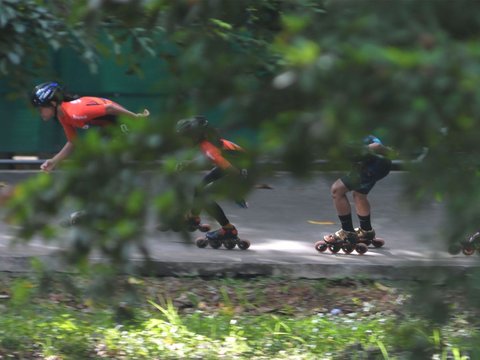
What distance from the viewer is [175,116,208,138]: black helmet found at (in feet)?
10.2

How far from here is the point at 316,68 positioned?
2.54 m

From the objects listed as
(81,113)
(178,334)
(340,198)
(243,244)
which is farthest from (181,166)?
(81,113)

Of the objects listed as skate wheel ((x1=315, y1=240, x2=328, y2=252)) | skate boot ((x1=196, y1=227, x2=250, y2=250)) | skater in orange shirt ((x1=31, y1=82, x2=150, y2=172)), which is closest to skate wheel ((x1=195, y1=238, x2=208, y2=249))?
skate boot ((x1=196, y1=227, x2=250, y2=250))

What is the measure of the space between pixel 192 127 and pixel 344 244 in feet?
18.4

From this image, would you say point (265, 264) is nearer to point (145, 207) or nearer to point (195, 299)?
point (195, 299)

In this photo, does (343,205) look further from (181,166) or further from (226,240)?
(181,166)

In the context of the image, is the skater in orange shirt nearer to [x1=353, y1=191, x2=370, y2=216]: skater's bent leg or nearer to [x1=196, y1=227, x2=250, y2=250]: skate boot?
[x1=196, y1=227, x2=250, y2=250]: skate boot

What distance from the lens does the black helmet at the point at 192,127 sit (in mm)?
3121

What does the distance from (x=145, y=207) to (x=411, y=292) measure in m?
1.09

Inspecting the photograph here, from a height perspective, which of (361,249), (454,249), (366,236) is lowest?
(454,249)

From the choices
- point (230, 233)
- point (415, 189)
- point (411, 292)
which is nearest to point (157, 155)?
point (415, 189)

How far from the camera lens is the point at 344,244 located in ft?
28.6

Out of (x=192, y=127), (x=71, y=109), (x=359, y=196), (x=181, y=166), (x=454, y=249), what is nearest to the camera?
(x=181, y=166)

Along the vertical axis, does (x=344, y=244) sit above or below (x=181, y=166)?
above
